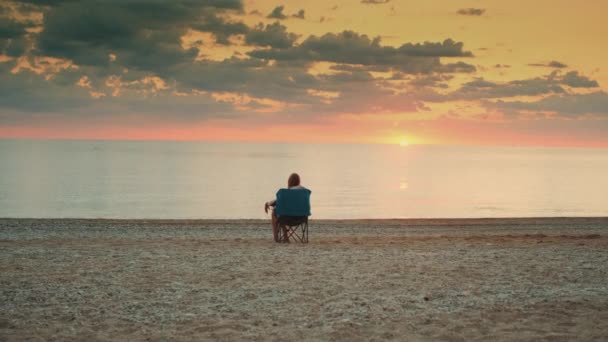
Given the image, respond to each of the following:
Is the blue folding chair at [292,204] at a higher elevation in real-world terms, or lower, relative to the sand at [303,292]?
higher

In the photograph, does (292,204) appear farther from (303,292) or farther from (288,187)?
(303,292)

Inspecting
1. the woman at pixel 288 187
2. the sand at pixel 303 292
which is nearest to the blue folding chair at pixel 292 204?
the woman at pixel 288 187

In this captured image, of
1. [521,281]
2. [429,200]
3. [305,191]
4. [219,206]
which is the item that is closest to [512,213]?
[429,200]

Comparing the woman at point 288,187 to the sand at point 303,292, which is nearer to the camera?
the sand at point 303,292

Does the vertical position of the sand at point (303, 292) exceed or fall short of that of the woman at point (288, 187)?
it falls short

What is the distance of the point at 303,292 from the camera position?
10.3 meters

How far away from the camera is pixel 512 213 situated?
52.1 metres

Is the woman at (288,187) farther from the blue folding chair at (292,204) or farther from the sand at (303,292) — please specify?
the sand at (303,292)

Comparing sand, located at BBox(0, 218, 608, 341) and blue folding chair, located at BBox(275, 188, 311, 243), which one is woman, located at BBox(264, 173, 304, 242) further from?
sand, located at BBox(0, 218, 608, 341)

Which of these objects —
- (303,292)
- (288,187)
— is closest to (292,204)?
(288,187)

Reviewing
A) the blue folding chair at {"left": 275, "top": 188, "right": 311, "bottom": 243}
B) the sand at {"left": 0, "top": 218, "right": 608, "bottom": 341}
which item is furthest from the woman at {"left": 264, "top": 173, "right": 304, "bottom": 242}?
the sand at {"left": 0, "top": 218, "right": 608, "bottom": 341}

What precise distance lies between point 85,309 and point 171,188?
6717 cm

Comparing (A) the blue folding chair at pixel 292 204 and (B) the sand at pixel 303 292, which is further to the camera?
(A) the blue folding chair at pixel 292 204

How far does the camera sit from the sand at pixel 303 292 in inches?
324
